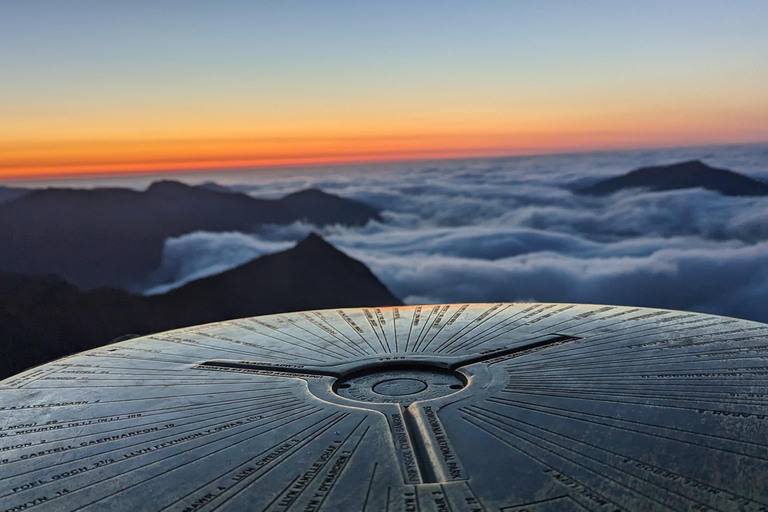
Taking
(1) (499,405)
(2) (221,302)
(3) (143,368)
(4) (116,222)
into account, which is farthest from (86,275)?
(1) (499,405)

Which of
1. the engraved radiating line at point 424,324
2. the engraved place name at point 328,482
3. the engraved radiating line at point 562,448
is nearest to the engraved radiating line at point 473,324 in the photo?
the engraved radiating line at point 424,324

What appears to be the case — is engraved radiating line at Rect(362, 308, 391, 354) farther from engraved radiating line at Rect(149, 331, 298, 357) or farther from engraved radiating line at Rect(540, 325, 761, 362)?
engraved radiating line at Rect(540, 325, 761, 362)

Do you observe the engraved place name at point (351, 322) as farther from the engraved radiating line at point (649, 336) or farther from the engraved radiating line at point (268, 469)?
the engraved radiating line at point (268, 469)

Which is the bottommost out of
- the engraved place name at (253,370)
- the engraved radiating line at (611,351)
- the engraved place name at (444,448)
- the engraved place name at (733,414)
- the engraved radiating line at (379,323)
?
the engraved place name at (444,448)

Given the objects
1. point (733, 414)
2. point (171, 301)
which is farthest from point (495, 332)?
point (171, 301)

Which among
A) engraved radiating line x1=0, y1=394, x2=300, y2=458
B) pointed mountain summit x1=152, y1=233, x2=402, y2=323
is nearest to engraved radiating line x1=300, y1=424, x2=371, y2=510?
engraved radiating line x1=0, y1=394, x2=300, y2=458

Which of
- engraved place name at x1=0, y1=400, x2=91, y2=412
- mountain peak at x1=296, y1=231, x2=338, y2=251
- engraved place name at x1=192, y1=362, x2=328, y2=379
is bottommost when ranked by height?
engraved place name at x1=0, y1=400, x2=91, y2=412
